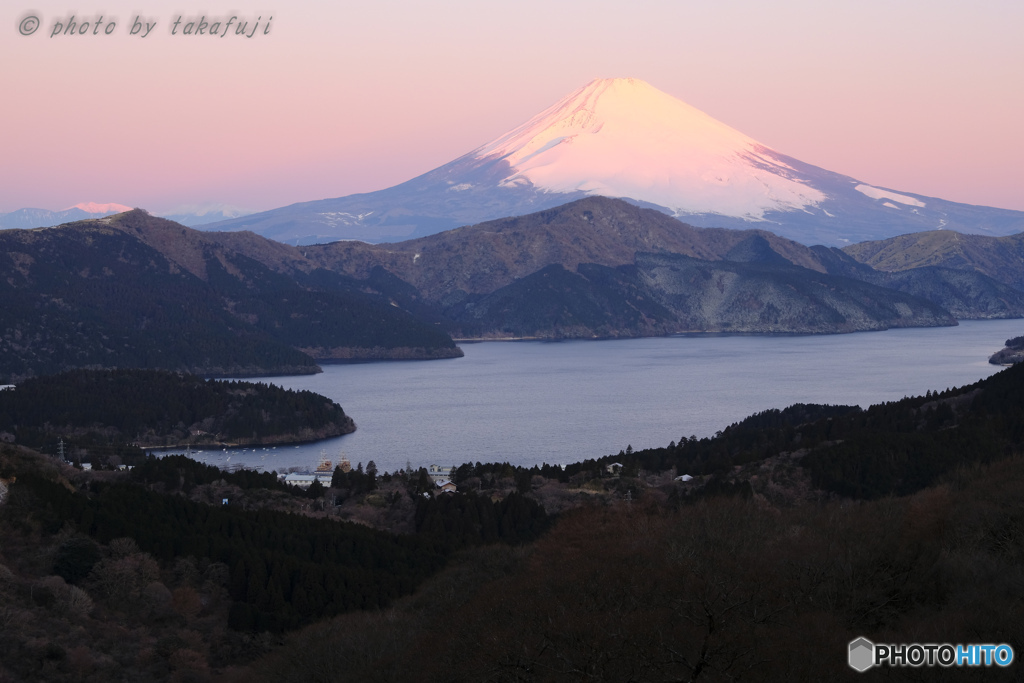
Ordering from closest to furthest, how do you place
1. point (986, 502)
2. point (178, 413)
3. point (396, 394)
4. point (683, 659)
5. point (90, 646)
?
point (683, 659) → point (986, 502) → point (90, 646) → point (178, 413) → point (396, 394)

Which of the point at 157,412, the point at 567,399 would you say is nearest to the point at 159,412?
the point at 157,412

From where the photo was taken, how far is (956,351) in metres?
199

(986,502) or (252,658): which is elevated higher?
(986,502)

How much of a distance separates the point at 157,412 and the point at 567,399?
160 feet

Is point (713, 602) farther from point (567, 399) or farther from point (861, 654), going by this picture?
point (567, 399)

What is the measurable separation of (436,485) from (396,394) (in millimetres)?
78306

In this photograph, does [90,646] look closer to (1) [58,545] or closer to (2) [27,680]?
(2) [27,680]

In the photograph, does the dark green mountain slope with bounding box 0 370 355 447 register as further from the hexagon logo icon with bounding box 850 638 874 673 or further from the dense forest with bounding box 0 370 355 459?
the hexagon logo icon with bounding box 850 638 874 673

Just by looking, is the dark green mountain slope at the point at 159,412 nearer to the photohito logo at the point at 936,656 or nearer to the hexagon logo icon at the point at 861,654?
the hexagon logo icon at the point at 861,654

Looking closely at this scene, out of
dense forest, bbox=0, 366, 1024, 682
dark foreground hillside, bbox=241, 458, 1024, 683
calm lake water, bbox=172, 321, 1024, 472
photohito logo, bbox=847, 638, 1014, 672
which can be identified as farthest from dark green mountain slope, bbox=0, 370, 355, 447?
photohito logo, bbox=847, 638, 1014, 672

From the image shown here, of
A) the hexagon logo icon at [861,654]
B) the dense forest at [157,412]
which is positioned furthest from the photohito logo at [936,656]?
the dense forest at [157,412]

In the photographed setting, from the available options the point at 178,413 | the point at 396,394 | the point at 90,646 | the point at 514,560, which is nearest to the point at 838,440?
the point at 514,560

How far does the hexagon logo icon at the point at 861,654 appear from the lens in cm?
2218

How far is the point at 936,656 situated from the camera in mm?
21109
